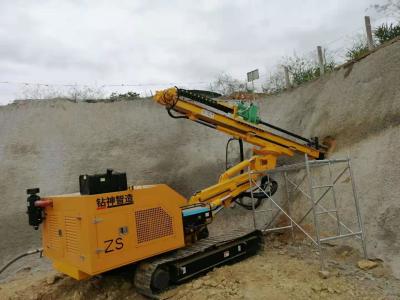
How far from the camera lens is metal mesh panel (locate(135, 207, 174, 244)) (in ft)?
19.5

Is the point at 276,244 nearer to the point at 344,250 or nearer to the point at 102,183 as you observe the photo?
the point at 344,250

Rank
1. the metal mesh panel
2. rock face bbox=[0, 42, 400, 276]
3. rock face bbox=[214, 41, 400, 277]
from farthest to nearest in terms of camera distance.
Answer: rock face bbox=[0, 42, 400, 276]
rock face bbox=[214, 41, 400, 277]
the metal mesh panel

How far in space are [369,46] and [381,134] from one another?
14.0ft

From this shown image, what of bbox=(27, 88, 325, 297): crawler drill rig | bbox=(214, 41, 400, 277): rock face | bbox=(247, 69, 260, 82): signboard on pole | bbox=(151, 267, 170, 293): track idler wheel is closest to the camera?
bbox=(27, 88, 325, 297): crawler drill rig

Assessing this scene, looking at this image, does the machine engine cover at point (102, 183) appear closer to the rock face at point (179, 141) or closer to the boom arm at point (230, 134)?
the boom arm at point (230, 134)

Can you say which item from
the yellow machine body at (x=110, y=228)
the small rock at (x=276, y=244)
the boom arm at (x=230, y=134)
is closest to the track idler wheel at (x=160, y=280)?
the yellow machine body at (x=110, y=228)

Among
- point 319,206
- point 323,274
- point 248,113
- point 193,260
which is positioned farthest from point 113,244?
point 319,206

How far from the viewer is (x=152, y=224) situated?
20.0 ft

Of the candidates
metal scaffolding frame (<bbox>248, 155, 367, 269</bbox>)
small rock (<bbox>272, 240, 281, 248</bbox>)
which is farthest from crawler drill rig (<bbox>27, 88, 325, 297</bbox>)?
metal scaffolding frame (<bbox>248, 155, 367, 269</bbox>)

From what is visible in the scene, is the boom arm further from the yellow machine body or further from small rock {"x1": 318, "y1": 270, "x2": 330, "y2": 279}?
small rock {"x1": 318, "y1": 270, "x2": 330, "y2": 279}

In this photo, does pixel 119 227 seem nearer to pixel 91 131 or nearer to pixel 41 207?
pixel 41 207

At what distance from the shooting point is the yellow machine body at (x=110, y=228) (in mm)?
5387

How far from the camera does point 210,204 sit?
7391mm

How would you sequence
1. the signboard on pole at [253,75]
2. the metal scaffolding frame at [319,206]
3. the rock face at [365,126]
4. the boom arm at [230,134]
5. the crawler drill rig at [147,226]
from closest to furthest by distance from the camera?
the crawler drill rig at [147,226] → the metal scaffolding frame at [319,206] → the rock face at [365,126] → the boom arm at [230,134] → the signboard on pole at [253,75]
